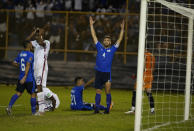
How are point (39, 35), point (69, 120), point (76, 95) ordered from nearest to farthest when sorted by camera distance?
point (69, 120) < point (39, 35) < point (76, 95)

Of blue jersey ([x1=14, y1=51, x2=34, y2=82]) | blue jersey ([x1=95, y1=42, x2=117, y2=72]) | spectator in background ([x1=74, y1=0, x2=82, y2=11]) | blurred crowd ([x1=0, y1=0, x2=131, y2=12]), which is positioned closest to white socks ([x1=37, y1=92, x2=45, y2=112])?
blue jersey ([x1=14, y1=51, x2=34, y2=82])

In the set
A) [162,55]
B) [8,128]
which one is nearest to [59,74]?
[162,55]

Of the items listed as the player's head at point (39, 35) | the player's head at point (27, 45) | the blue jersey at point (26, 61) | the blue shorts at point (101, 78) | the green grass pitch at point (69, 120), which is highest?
the player's head at point (39, 35)

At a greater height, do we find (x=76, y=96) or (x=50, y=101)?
(x=76, y=96)

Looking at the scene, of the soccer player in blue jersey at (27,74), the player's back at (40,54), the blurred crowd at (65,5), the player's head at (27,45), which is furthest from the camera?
the blurred crowd at (65,5)

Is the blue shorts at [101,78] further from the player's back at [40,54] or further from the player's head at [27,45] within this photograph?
the player's head at [27,45]

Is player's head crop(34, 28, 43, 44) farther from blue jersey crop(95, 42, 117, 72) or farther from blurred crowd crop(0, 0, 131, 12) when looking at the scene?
blurred crowd crop(0, 0, 131, 12)

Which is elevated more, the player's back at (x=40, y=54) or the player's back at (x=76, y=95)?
the player's back at (x=40, y=54)

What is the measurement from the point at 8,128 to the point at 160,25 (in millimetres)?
12058

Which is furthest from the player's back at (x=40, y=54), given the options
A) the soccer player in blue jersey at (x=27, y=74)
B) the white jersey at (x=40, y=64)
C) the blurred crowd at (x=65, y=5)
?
the blurred crowd at (x=65, y=5)

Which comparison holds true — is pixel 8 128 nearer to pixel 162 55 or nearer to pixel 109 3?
pixel 162 55

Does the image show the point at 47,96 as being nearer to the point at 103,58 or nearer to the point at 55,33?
the point at 103,58

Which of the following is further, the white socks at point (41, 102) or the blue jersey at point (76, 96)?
the blue jersey at point (76, 96)

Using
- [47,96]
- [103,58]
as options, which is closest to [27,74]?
[47,96]
